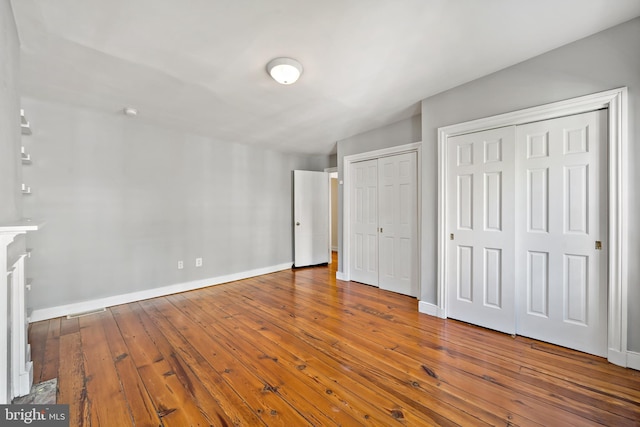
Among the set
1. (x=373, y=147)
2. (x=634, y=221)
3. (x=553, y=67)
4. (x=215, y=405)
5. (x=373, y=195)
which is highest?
(x=553, y=67)

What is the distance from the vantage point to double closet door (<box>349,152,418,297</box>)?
147 inches

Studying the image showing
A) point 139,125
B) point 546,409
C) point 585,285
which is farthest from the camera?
point 139,125

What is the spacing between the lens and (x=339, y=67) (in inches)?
97.7

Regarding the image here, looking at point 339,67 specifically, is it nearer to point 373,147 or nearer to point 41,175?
point 373,147

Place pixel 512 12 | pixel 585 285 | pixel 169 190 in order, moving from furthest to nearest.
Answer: pixel 169 190
pixel 585 285
pixel 512 12

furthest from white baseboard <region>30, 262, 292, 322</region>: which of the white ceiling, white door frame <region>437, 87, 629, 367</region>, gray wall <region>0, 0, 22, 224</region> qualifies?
white door frame <region>437, 87, 629, 367</region>

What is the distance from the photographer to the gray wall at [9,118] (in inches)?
59.0

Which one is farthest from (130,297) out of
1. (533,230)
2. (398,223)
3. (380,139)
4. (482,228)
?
(533,230)

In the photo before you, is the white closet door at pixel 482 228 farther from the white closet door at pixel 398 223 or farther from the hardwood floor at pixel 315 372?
the white closet door at pixel 398 223

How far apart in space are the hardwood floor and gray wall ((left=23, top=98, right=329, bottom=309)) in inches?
22.8

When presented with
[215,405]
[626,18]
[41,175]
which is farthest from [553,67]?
[41,175]

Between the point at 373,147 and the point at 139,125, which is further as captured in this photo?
the point at 373,147

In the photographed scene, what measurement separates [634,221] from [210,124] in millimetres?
4330

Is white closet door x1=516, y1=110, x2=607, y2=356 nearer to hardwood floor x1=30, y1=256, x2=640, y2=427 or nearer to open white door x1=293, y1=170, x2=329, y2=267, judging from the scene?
hardwood floor x1=30, y1=256, x2=640, y2=427
